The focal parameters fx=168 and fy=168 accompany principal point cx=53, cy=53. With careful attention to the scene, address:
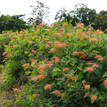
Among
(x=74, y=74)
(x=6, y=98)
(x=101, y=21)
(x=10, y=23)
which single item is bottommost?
(x=6, y=98)

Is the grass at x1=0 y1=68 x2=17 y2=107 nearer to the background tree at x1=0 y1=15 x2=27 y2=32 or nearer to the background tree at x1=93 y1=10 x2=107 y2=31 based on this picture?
the background tree at x1=0 y1=15 x2=27 y2=32

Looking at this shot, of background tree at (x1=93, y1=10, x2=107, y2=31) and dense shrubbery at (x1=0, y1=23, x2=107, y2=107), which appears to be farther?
background tree at (x1=93, y1=10, x2=107, y2=31)


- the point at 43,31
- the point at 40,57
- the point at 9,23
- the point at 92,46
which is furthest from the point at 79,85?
the point at 9,23

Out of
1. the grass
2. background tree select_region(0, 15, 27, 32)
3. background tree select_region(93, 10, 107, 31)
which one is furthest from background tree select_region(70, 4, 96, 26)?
the grass

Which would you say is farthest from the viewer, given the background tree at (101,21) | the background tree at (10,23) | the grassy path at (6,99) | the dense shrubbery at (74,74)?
A: the background tree at (101,21)

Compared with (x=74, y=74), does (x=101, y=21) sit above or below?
above

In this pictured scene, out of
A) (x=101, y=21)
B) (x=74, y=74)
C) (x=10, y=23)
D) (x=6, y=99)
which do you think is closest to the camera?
(x=74, y=74)

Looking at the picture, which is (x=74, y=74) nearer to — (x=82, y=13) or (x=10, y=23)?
(x=10, y=23)

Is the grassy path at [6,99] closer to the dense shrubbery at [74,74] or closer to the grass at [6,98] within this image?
the grass at [6,98]

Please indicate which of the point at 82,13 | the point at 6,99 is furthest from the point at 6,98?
the point at 82,13

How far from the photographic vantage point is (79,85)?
79.9 inches

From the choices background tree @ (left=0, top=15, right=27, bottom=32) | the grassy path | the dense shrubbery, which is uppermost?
background tree @ (left=0, top=15, right=27, bottom=32)

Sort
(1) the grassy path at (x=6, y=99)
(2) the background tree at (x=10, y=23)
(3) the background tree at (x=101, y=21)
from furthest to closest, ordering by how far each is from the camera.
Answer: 1. (3) the background tree at (x=101, y=21)
2. (2) the background tree at (x=10, y=23)
3. (1) the grassy path at (x=6, y=99)

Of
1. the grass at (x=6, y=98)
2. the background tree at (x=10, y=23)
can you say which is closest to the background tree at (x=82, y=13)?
the background tree at (x=10, y=23)
